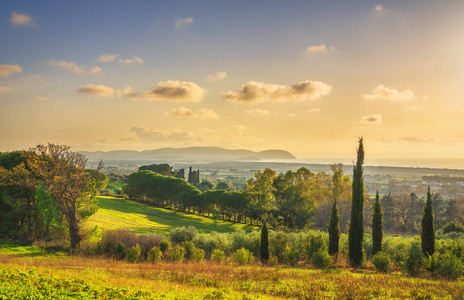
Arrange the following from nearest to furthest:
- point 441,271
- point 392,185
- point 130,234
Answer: point 441,271 → point 130,234 → point 392,185

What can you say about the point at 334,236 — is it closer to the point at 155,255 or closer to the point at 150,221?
the point at 155,255

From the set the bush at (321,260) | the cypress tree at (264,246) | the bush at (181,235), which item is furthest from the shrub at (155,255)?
the bush at (321,260)

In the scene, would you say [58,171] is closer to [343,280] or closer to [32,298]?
[32,298]

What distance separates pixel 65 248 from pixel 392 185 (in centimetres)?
14915

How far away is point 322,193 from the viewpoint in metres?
47.3

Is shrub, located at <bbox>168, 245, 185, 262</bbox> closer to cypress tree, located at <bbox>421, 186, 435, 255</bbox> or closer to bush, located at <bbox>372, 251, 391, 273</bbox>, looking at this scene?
bush, located at <bbox>372, 251, 391, 273</bbox>

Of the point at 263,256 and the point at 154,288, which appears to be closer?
the point at 154,288

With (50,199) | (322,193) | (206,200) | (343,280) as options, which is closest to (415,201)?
(322,193)

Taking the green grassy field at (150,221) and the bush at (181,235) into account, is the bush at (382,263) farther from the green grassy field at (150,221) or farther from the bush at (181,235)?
the green grassy field at (150,221)

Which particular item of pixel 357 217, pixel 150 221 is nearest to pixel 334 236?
pixel 357 217

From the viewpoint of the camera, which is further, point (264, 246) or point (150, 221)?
point (150, 221)

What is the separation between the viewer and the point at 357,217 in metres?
23.7

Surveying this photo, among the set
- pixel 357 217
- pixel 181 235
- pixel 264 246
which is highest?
pixel 357 217

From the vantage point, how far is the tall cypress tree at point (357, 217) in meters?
22.3
